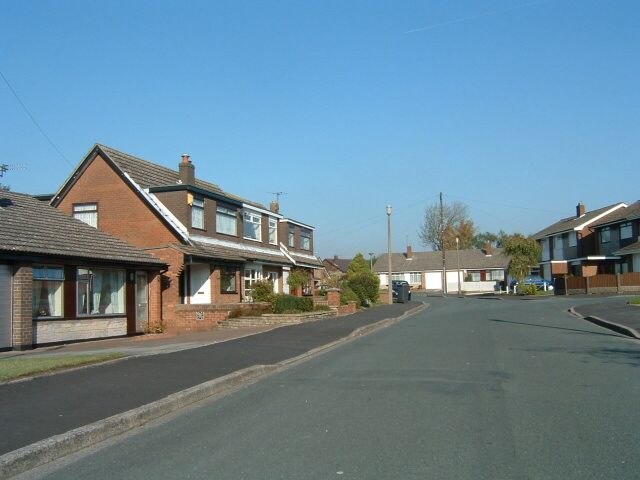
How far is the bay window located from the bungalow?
62.7m

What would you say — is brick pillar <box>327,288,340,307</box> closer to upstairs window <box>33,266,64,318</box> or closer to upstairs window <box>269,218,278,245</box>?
upstairs window <box>269,218,278,245</box>

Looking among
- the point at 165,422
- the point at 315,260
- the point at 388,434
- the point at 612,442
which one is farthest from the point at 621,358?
the point at 315,260

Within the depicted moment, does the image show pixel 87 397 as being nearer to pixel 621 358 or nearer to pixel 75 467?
pixel 75 467

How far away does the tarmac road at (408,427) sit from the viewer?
628cm

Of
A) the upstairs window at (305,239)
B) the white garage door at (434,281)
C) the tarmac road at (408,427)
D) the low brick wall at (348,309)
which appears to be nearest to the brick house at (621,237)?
the upstairs window at (305,239)

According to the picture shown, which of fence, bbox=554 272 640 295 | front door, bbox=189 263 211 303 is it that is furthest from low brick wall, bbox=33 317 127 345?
fence, bbox=554 272 640 295

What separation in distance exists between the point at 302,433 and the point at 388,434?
1.00m

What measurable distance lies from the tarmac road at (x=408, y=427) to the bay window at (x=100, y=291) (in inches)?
424

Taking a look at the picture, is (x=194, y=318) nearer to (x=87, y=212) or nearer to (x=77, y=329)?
(x=77, y=329)

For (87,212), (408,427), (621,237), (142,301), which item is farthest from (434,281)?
(408,427)

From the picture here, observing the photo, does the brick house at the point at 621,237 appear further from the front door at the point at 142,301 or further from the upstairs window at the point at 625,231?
the front door at the point at 142,301

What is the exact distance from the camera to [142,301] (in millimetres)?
24734

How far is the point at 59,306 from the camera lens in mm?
20172

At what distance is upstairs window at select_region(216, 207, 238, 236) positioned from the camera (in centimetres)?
2992
